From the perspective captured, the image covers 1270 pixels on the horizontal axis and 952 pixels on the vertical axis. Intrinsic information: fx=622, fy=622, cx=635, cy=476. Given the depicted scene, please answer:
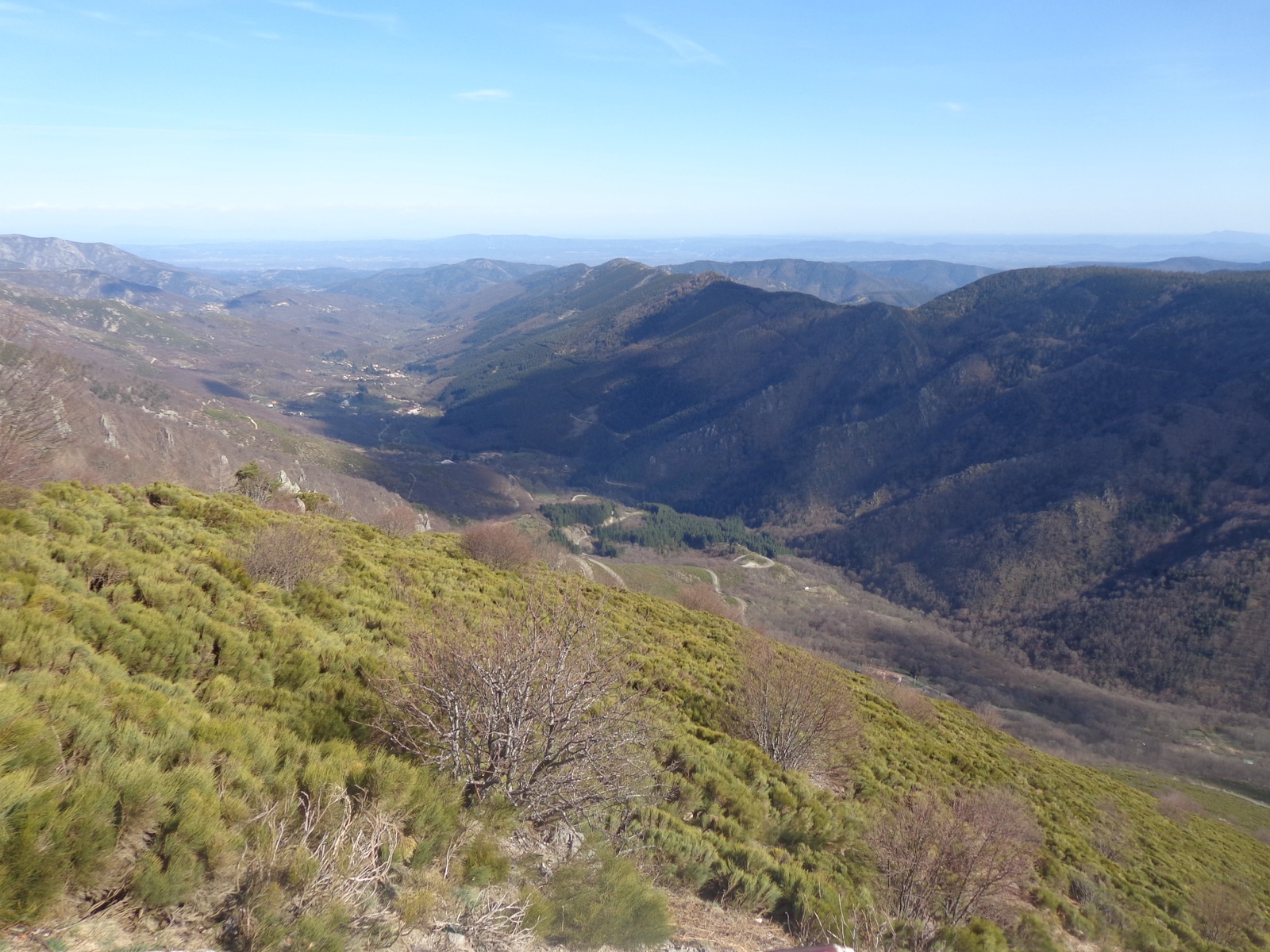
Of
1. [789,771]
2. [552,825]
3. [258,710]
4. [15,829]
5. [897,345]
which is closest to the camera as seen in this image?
[15,829]

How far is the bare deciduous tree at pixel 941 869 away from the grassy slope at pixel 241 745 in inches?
24.0

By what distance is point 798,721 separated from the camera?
43.1 ft

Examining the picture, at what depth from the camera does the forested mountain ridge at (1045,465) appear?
87.5 metres

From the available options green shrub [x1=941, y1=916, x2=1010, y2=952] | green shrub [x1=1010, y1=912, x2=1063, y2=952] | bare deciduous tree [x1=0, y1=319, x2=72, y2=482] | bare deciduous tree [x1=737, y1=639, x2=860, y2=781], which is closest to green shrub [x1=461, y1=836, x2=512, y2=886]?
→ green shrub [x1=941, y1=916, x2=1010, y2=952]

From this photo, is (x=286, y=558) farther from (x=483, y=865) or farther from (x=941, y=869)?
(x=941, y=869)

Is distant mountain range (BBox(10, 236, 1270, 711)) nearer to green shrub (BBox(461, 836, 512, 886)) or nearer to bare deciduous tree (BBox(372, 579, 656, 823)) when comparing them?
bare deciduous tree (BBox(372, 579, 656, 823))

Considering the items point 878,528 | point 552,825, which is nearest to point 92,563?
point 552,825

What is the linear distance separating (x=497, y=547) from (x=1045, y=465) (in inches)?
5191

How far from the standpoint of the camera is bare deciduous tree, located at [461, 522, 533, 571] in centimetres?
2117

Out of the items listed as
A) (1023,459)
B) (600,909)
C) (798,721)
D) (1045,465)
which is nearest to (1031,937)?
(798,721)

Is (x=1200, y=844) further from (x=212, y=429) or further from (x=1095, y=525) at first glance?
(x=212, y=429)

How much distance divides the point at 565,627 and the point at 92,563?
603cm

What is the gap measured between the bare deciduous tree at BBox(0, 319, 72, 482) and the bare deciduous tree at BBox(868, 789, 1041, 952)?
14488mm

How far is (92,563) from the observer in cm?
786
